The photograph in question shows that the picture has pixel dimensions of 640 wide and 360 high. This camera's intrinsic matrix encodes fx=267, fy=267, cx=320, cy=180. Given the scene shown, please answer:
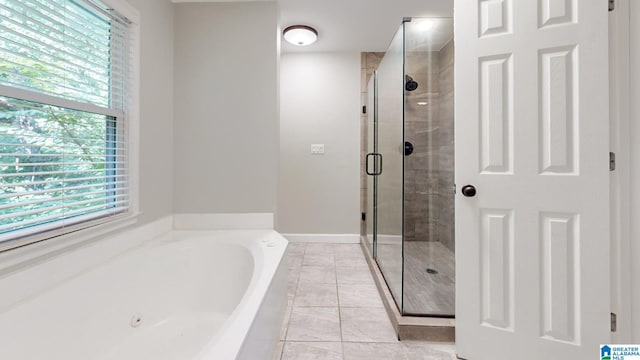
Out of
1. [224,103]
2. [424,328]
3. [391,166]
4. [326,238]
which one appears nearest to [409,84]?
[391,166]

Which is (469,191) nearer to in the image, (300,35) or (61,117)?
(61,117)

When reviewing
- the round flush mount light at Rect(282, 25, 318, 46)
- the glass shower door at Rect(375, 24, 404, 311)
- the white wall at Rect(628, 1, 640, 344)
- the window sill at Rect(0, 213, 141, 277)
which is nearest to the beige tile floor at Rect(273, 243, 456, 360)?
the glass shower door at Rect(375, 24, 404, 311)

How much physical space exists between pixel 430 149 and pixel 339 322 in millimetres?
1500

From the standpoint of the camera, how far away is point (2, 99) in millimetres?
952

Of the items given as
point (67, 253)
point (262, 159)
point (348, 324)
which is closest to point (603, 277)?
point (348, 324)

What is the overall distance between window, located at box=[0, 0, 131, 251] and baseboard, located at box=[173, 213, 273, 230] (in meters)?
0.51

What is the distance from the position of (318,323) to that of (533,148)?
5.07ft

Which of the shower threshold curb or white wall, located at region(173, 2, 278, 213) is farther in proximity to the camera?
white wall, located at region(173, 2, 278, 213)

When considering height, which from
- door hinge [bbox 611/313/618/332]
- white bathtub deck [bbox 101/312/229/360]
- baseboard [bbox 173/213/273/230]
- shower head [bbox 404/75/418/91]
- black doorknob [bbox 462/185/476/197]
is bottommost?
white bathtub deck [bbox 101/312/229/360]

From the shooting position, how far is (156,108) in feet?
6.13

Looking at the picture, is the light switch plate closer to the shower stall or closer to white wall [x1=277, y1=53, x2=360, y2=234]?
white wall [x1=277, y1=53, x2=360, y2=234]

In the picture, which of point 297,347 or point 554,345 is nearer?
point 554,345

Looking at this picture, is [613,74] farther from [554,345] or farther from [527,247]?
[554,345]
